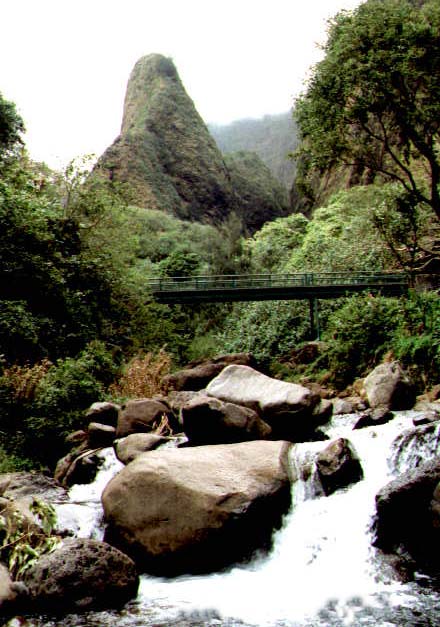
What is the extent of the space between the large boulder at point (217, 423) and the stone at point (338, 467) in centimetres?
139

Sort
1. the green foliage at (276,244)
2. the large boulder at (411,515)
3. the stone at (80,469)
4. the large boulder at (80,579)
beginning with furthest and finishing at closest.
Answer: the green foliage at (276,244)
the stone at (80,469)
the large boulder at (411,515)
the large boulder at (80,579)

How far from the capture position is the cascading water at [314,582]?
5.91m

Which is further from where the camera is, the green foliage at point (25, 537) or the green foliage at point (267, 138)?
the green foliage at point (267, 138)

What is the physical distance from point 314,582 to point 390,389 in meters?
5.97

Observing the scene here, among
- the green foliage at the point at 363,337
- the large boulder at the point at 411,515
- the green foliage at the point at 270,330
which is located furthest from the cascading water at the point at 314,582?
the green foliage at the point at 270,330

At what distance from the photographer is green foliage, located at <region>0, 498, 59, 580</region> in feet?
22.2

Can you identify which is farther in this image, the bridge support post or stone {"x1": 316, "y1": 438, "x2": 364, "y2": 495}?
the bridge support post

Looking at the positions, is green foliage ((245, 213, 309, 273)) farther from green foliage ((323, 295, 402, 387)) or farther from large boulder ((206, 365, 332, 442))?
large boulder ((206, 365, 332, 442))

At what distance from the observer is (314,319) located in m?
25.6

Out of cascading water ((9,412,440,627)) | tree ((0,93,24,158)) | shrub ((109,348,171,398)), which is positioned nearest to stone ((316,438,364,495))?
cascading water ((9,412,440,627))

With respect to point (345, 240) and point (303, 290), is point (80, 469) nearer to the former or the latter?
point (303, 290)

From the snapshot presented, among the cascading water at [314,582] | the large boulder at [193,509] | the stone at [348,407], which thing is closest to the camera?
the cascading water at [314,582]

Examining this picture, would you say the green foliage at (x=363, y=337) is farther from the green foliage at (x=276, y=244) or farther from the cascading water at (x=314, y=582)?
the green foliage at (x=276, y=244)

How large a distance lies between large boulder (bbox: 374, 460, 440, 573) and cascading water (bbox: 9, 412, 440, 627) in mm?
262
